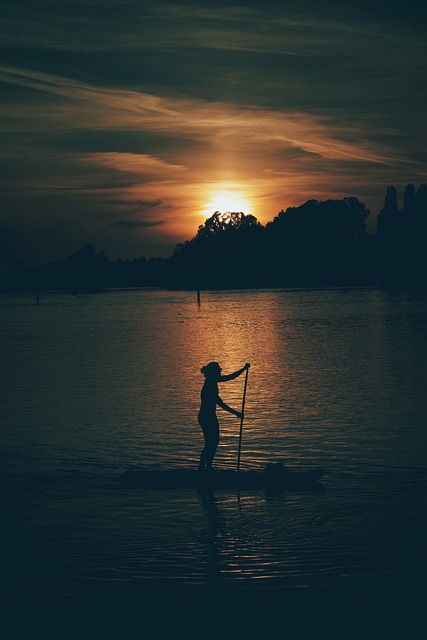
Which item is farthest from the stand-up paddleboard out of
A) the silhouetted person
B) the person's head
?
the person's head

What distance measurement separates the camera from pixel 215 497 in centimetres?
1462

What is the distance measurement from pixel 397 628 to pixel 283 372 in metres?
27.7

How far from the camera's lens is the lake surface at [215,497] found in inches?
411

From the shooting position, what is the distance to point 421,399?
26.9m

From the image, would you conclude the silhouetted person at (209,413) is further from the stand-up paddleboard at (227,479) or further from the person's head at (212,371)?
the stand-up paddleboard at (227,479)

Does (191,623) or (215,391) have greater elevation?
(215,391)

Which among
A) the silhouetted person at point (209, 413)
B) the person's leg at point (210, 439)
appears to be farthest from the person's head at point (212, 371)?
the person's leg at point (210, 439)

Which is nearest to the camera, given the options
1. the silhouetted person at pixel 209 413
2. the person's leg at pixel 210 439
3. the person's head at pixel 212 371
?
the person's head at pixel 212 371

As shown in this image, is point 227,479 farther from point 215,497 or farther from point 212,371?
point 212,371

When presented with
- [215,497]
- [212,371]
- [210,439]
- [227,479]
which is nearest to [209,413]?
[210,439]

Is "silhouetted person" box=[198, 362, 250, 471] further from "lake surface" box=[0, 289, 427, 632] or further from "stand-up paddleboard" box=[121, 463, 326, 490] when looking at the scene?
"lake surface" box=[0, 289, 427, 632]

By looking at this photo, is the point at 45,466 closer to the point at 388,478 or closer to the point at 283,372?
the point at 388,478

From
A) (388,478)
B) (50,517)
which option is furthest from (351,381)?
(50,517)

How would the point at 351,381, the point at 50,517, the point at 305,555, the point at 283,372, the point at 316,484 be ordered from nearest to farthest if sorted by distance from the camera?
1. the point at 305,555
2. the point at 50,517
3. the point at 316,484
4. the point at 351,381
5. the point at 283,372
